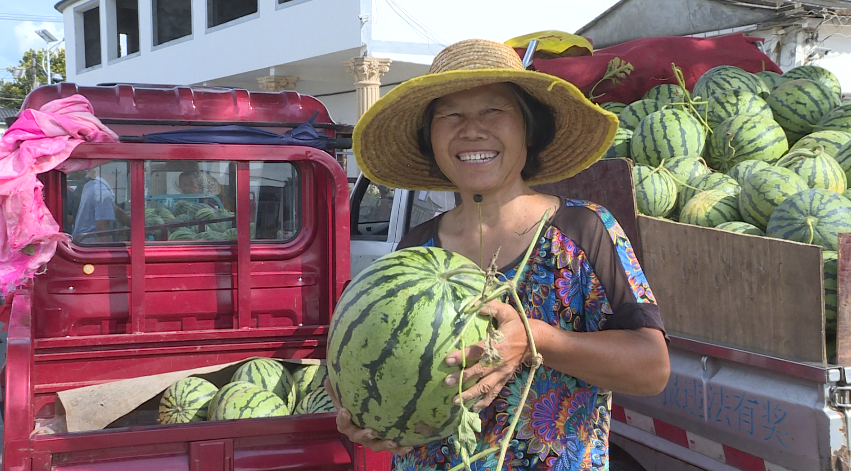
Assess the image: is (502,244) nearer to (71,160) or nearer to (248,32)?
(71,160)

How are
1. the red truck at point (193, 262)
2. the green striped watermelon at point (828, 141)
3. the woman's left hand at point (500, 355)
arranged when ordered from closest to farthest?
the woman's left hand at point (500, 355) < the red truck at point (193, 262) < the green striped watermelon at point (828, 141)

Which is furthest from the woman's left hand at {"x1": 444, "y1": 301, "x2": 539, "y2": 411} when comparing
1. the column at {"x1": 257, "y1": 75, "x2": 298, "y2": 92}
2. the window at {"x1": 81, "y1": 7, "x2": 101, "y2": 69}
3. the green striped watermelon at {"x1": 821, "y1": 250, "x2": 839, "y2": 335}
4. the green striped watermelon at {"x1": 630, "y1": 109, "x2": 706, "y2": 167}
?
A: the window at {"x1": 81, "y1": 7, "x2": 101, "y2": 69}

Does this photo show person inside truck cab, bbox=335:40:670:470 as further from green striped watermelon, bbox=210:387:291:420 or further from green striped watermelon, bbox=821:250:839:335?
green striped watermelon, bbox=821:250:839:335

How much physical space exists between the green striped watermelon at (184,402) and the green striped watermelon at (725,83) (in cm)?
368

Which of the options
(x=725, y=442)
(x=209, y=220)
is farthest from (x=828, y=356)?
(x=209, y=220)

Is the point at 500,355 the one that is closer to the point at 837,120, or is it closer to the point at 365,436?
the point at 365,436

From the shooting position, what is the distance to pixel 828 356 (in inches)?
109

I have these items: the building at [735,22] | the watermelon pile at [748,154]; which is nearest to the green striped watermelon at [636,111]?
the watermelon pile at [748,154]

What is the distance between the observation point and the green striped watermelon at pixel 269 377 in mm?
3428

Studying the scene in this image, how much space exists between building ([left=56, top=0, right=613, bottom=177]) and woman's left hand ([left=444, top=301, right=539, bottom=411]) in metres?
14.3

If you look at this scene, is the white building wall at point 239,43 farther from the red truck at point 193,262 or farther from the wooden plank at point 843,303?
the wooden plank at point 843,303

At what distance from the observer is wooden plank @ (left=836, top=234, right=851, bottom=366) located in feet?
8.86

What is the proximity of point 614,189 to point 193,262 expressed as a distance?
216 cm

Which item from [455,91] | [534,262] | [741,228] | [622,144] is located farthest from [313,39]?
[534,262]
